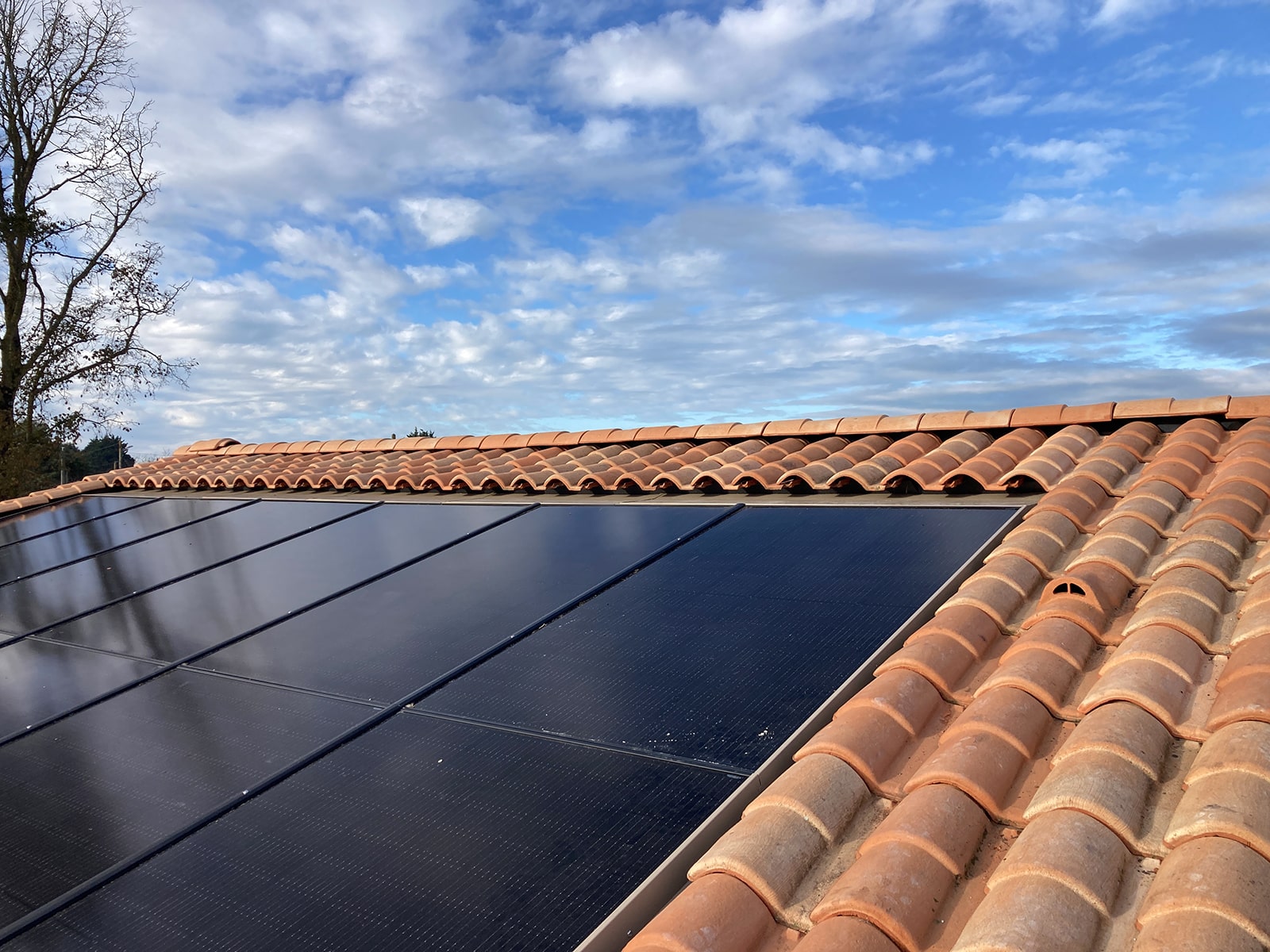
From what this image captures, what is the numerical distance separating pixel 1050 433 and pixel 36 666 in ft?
23.4

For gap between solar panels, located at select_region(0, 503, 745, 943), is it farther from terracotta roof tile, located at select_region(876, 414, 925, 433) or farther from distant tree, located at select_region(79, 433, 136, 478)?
distant tree, located at select_region(79, 433, 136, 478)

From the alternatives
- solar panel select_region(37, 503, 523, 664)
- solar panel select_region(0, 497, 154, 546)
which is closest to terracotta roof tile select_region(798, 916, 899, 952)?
solar panel select_region(37, 503, 523, 664)

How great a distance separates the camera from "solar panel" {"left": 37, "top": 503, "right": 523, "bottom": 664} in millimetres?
5332

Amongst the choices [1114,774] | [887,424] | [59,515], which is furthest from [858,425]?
[59,515]

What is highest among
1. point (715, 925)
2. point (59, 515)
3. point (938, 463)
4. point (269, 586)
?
point (938, 463)

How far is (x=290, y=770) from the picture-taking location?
11.3ft

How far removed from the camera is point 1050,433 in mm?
6699

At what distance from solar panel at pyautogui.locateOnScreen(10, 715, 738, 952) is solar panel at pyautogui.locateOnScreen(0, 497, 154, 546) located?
8601 mm

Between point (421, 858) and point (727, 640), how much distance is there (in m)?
1.58

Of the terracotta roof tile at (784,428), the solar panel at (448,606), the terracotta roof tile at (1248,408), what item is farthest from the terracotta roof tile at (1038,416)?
the solar panel at (448,606)

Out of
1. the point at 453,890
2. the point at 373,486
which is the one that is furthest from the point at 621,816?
the point at 373,486

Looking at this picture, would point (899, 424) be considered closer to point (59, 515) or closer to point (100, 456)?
point (59, 515)

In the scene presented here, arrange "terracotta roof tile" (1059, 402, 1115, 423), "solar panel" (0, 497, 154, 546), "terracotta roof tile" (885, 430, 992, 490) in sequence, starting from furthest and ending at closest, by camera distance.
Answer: "solar panel" (0, 497, 154, 546), "terracotta roof tile" (1059, 402, 1115, 423), "terracotta roof tile" (885, 430, 992, 490)

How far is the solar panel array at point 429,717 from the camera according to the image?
2.68 m
